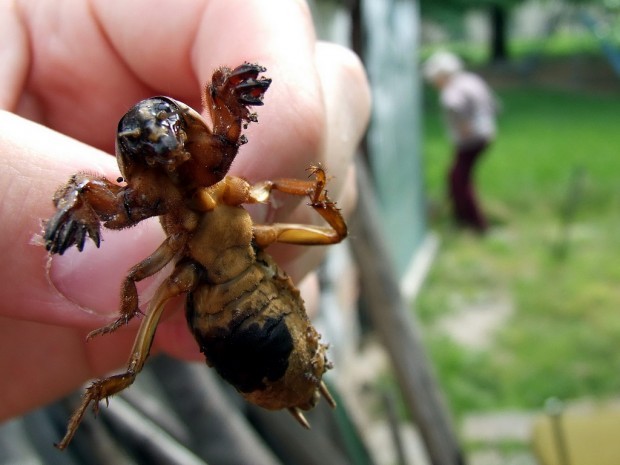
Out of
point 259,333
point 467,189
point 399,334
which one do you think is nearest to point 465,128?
point 467,189

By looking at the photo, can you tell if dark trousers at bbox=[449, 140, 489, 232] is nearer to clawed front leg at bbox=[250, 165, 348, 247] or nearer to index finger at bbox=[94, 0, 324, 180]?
index finger at bbox=[94, 0, 324, 180]

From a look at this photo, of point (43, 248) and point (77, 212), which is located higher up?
point (77, 212)

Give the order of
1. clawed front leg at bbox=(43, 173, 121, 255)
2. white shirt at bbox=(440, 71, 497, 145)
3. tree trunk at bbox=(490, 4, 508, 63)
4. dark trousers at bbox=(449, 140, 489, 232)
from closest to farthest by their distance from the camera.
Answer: clawed front leg at bbox=(43, 173, 121, 255)
white shirt at bbox=(440, 71, 497, 145)
dark trousers at bbox=(449, 140, 489, 232)
tree trunk at bbox=(490, 4, 508, 63)

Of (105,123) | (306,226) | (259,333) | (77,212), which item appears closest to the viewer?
(77,212)

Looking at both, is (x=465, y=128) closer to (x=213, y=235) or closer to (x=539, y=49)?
(x=213, y=235)

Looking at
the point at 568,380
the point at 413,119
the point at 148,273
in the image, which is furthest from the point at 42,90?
the point at 413,119

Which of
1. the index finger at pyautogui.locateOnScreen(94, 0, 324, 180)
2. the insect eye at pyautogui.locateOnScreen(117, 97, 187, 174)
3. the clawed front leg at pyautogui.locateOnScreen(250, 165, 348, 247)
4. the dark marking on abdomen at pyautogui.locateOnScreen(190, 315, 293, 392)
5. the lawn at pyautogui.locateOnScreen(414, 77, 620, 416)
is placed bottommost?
the lawn at pyautogui.locateOnScreen(414, 77, 620, 416)

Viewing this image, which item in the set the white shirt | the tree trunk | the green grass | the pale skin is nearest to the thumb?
the pale skin
